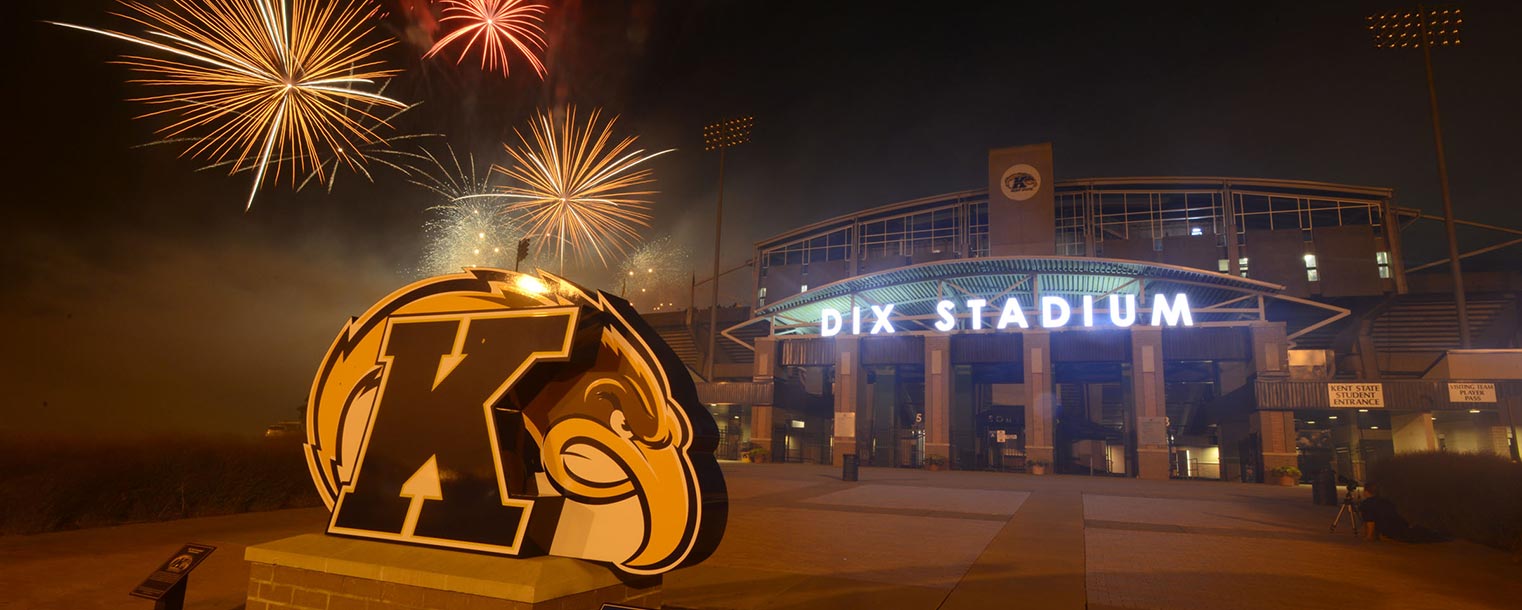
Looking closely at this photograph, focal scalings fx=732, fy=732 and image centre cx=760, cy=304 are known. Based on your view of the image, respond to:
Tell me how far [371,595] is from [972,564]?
27.9ft

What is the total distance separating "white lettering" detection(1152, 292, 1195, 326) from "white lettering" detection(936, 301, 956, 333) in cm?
1107

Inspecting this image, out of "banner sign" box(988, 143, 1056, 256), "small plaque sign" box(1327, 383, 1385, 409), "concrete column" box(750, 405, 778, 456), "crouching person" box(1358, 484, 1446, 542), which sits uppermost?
"banner sign" box(988, 143, 1056, 256)

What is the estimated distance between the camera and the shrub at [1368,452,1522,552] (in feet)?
44.1

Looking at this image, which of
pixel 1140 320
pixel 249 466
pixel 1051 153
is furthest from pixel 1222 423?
pixel 249 466

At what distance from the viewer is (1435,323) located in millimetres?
49000

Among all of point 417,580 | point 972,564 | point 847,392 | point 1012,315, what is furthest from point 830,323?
point 417,580

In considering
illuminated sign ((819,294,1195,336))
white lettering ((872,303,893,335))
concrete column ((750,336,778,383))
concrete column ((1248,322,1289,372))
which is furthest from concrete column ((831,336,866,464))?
concrete column ((1248,322,1289,372))

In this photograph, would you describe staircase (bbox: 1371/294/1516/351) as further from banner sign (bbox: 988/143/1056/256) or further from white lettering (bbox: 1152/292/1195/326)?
banner sign (bbox: 988/143/1056/256)

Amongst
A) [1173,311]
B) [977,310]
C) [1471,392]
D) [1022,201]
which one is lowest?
[1471,392]

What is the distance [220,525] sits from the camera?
14.0 m

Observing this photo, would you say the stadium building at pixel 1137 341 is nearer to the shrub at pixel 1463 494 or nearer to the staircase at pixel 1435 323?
the staircase at pixel 1435 323

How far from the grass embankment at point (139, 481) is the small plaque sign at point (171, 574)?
8537mm

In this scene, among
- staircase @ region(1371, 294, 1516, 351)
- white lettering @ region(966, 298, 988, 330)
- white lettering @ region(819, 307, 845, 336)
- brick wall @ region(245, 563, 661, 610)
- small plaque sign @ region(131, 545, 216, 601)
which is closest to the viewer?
brick wall @ region(245, 563, 661, 610)

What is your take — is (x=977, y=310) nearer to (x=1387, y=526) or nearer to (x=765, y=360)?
(x=765, y=360)
